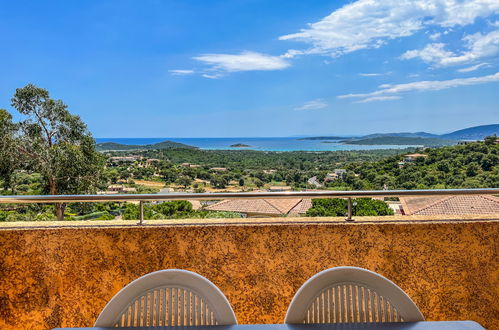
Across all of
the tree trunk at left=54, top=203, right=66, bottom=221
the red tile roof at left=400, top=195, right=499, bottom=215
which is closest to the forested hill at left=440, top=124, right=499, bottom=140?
the red tile roof at left=400, top=195, right=499, bottom=215

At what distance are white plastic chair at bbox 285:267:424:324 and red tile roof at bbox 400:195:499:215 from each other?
1279mm

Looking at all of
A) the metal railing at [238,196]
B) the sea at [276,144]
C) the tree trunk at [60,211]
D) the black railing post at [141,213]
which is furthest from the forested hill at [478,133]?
the tree trunk at [60,211]

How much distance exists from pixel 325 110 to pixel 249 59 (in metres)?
7.58

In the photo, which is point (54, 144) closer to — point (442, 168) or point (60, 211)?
point (60, 211)

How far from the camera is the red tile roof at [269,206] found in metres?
2.29

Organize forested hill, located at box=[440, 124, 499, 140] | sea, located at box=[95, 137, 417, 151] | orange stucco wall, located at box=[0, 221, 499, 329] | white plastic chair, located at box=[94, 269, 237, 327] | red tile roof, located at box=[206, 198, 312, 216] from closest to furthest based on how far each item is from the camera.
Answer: white plastic chair, located at box=[94, 269, 237, 327] → orange stucco wall, located at box=[0, 221, 499, 329] → red tile roof, located at box=[206, 198, 312, 216] → forested hill, located at box=[440, 124, 499, 140] → sea, located at box=[95, 137, 417, 151]

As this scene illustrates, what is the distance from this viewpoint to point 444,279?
218 cm

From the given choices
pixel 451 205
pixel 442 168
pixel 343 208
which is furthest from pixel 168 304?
pixel 442 168

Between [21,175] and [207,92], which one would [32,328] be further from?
[207,92]

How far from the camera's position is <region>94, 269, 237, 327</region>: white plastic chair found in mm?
1107

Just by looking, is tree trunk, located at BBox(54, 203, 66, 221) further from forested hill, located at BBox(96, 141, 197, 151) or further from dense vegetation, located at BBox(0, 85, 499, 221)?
forested hill, located at BBox(96, 141, 197, 151)

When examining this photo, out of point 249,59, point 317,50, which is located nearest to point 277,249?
point 317,50

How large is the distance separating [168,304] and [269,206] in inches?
49.4

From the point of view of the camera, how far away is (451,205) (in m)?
2.35
